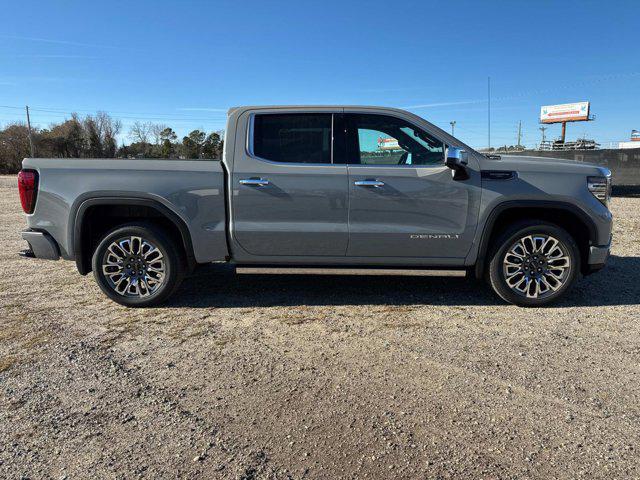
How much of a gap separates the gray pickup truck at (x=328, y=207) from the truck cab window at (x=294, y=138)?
12 mm

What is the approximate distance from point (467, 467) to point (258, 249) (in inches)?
113

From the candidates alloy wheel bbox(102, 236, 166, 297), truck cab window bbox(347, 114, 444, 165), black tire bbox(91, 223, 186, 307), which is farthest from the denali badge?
alloy wheel bbox(102, 236, 166, 297)

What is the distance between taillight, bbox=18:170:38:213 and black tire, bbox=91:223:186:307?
2.51 feet

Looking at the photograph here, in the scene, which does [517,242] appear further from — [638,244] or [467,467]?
[638,244]

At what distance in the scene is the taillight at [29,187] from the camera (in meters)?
4.50

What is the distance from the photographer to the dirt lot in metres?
2.37

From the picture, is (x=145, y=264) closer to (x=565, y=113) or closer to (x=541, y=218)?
(x=541, y=218)

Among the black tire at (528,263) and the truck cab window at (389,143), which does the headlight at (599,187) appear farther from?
the truck cab window at (389,143)

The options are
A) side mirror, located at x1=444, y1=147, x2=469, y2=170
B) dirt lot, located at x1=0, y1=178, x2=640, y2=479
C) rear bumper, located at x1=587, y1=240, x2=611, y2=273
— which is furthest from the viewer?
rear bumper, located at x1=587, y1=240, x2=611, y2=273

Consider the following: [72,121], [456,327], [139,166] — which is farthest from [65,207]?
[72,121]

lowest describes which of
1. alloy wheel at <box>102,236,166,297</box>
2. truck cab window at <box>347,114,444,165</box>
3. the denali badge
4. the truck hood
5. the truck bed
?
alloy wheel at <box>102,236,166,297</box>

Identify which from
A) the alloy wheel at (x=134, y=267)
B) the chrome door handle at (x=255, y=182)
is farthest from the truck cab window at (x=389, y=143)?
the alloy wheel at (x=134, y=267)

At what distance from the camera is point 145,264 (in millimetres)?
4652

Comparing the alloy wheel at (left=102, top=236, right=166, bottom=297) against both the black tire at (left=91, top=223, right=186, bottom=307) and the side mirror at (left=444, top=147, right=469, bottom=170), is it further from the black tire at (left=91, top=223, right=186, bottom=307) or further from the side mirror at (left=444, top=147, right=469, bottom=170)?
the side mirror at (left=444, top=147, right=469, bottom=170)
